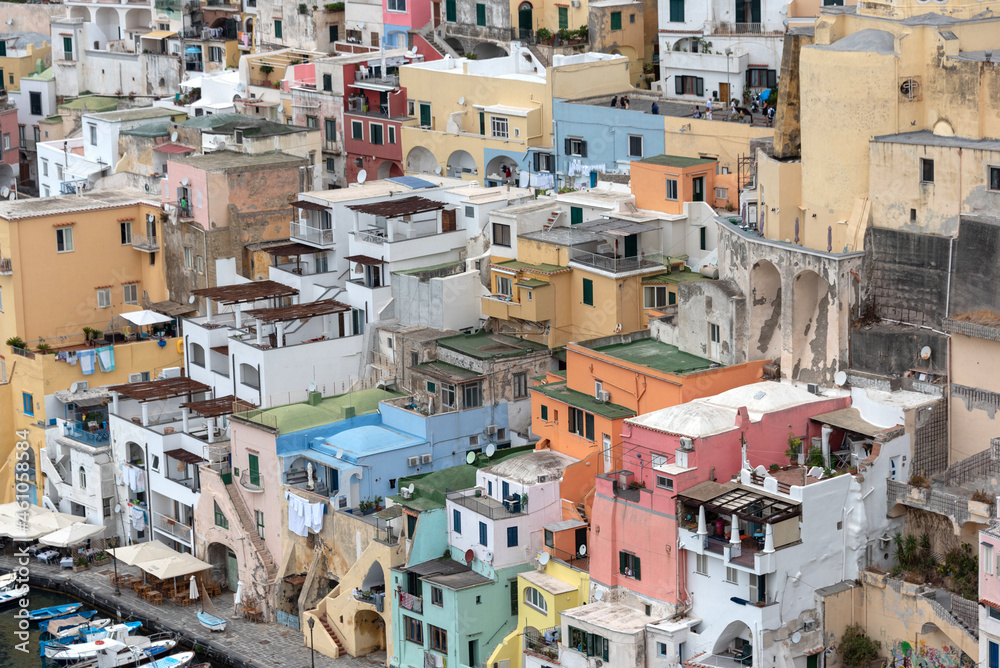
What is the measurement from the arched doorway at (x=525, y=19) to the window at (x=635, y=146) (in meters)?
16.5

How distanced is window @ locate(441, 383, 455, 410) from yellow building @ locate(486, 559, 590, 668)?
9.95 meters

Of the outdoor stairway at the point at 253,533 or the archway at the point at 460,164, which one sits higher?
the archway at the point at 460,164

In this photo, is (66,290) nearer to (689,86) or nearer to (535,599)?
(689,86)

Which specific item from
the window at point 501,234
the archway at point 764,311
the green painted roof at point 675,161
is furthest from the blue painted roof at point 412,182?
the archway at point 764,311

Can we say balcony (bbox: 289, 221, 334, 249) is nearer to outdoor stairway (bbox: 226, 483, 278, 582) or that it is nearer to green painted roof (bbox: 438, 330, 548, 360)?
green painted roof (bbox: 438, 330, 548, 360)

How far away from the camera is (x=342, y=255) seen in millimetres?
90312

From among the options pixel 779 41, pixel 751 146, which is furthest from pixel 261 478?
pixel 779 41

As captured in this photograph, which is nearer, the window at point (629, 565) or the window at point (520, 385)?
the window at point (629, 565)

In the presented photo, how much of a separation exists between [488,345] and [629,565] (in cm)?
1591

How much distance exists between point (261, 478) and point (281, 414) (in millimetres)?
2492

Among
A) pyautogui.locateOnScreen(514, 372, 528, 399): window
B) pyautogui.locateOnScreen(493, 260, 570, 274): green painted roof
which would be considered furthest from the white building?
pyautogui.locateOnScreen(493, 260, 570, 274): green painted roof

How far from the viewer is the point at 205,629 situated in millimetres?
79500

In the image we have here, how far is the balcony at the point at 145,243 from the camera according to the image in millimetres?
97125

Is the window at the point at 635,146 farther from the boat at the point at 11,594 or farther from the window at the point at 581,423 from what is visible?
the boat at the point at 11,594
